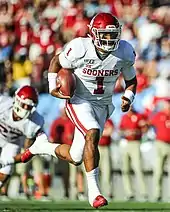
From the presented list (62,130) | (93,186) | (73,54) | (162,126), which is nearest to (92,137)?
(93,186)

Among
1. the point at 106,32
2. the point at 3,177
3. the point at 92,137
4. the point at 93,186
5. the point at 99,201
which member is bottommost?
the point at 99,201

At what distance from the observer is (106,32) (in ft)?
21.7

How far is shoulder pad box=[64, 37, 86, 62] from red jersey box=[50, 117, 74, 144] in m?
5.05

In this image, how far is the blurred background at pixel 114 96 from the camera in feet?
37.5

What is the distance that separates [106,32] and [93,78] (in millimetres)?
496

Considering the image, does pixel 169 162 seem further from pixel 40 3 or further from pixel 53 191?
pixel 40 3

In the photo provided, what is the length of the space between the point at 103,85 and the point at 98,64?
0.23 m

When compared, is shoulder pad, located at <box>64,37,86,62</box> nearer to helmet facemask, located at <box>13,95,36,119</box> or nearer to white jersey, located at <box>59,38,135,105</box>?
white jersey, located at <box>59,38,135,105</box>

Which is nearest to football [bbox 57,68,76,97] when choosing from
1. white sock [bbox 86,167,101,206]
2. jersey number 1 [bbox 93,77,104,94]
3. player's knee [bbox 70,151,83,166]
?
jersey number 1 [bbox 93,77,104,94]

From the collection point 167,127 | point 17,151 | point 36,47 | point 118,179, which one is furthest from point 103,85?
point 36,47

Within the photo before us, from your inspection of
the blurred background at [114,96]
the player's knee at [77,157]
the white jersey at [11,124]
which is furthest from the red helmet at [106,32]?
the blurred background at [114,96]

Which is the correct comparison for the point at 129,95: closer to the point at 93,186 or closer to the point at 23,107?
the point at 93,186

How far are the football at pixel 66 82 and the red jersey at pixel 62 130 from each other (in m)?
4.97

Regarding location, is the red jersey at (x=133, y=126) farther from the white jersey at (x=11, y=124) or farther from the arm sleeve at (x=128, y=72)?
the arm sleeve at (x=128, y=72)
